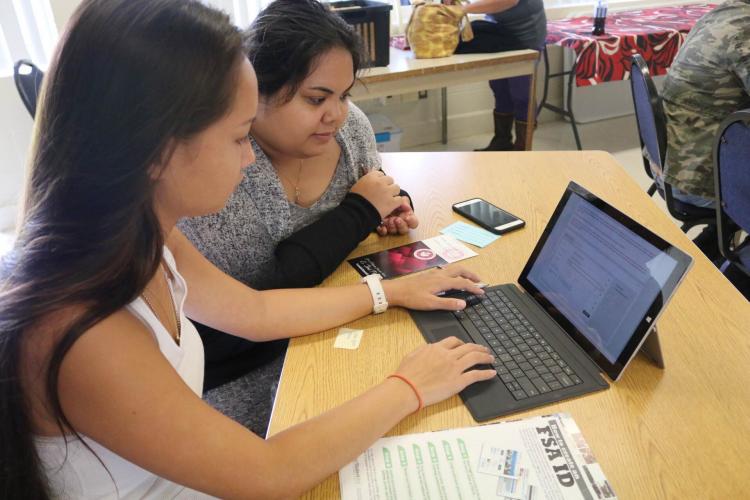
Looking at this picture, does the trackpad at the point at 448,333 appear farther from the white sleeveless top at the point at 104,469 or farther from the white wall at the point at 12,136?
the white wall at the point at 12,136

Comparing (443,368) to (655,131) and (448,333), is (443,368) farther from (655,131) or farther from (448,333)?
(655,131)

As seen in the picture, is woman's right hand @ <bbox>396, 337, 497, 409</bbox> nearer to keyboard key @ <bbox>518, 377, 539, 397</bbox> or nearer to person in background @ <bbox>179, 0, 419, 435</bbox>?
keyboard key @ <bbox>518, 377, 539, 397</bbox>

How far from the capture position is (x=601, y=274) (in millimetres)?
836

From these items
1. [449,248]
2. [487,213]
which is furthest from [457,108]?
[449,248]

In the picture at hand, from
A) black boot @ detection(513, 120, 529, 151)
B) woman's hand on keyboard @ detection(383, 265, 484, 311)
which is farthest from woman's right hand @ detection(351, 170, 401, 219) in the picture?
black boot @ detection(513, 120, 529, 151)

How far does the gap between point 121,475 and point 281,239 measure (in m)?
0.56

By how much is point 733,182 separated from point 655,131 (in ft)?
1.33

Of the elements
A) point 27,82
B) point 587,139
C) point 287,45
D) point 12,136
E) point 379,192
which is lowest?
point 587,139

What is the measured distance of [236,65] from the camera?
0.67 m

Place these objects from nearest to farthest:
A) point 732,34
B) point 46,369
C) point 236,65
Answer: point 46,369 < point 236,65 < point 732,34

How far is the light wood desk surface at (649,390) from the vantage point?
0.66 meters

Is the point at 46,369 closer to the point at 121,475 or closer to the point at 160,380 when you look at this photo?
the point at 160,380

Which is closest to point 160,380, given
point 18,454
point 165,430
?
point 165,430

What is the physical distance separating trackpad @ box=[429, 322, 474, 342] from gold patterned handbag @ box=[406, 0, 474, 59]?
2.14m
